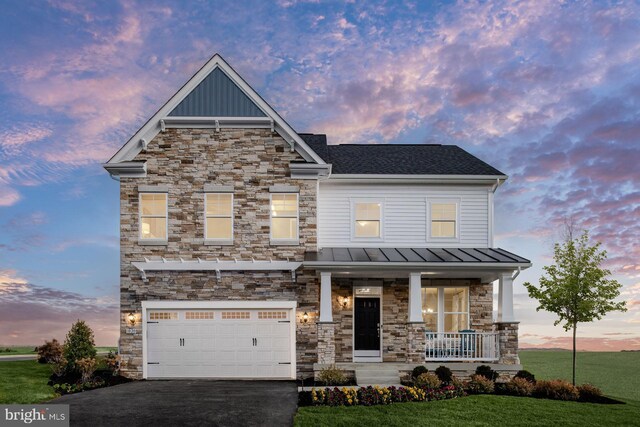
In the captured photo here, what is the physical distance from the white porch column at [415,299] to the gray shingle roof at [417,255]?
2.17 ft

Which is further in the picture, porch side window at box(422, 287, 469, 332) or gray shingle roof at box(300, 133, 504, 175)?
gray shingle roof at box(300, 133, 504, 175)

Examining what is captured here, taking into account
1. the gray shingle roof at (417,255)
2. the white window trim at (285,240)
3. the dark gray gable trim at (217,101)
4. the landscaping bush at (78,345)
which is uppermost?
the dark gray gable trim at (217,101)

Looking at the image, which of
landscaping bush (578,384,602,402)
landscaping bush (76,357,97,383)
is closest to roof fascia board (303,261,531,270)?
landscaping bush (578,384,602,402)

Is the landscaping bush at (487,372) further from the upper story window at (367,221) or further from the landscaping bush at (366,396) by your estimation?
the upper story window at (367,221)

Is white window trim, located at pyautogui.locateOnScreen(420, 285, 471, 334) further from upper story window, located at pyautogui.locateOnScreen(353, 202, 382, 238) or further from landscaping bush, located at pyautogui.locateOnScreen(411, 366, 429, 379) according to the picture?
landscaping bush, located at pyautogui.locateOnScreen(411, 366, 429, 379)

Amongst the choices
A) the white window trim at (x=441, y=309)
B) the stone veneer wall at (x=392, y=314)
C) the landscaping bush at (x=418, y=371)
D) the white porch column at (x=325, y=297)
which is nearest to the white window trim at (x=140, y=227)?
the white porch column at (x=325, y=297)

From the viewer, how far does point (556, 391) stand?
1553 cm

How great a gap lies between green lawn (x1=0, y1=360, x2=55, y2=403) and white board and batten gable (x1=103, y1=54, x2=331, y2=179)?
7.52 metres

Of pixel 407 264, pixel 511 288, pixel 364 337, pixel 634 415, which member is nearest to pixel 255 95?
pixel 407 264

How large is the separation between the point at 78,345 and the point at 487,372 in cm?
1396

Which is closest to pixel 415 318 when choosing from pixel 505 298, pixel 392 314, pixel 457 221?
pixel 392 314

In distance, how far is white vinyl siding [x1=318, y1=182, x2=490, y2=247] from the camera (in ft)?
67.2

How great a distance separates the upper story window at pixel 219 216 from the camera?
63.0ft

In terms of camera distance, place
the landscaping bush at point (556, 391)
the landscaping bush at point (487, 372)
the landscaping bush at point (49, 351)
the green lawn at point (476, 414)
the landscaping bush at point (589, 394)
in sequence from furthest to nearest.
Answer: the landscaping bush at point (49, 351) → the landscaping bush at point (487, 372) → the landscaping bush at point (589, 394) → the landscaping bush at point (556, 391) → the green lawn at point (476, 414)
